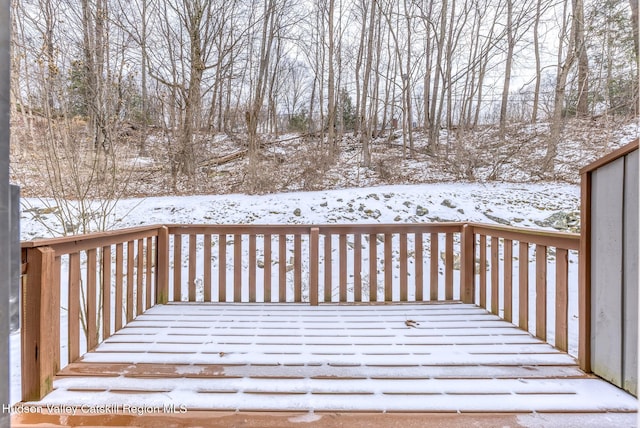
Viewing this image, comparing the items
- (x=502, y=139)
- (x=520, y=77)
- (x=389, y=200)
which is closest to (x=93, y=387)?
(x=389, y=200)

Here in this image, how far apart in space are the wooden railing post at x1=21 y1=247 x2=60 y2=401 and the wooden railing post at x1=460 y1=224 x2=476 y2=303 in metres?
3.25

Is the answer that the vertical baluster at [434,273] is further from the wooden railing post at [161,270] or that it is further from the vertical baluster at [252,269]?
the wooden railing post at [161,270]

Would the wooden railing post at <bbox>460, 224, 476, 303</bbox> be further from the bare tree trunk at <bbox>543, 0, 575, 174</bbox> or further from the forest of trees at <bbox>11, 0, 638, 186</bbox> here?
the bare tree trunk at <bbox>543, 0, 575, 174</bbox>

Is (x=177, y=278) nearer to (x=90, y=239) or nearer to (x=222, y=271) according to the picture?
(x=222, y=271)

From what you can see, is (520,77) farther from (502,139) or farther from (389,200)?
(389,200)

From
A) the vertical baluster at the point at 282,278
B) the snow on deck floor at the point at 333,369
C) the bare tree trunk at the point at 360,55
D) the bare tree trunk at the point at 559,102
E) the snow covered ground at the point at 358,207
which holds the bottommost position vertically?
the snow on deck floor at the point at 333,369

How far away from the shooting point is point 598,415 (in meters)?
1.44

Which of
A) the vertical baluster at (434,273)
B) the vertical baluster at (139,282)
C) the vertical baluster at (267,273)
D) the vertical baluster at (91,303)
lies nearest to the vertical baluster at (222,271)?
the vertical baluster at (267,273)

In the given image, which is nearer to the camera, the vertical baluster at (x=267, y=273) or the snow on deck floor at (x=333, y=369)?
the snow on deck floor at (x=333, y=369)

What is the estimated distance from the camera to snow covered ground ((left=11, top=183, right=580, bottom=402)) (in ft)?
19.2

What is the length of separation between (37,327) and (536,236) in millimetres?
3165

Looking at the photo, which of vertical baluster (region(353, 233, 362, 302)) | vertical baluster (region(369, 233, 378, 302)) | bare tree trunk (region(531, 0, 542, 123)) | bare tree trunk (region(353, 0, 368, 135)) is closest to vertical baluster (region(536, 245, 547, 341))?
vertical baluster (region(369, 233, 378, 302))

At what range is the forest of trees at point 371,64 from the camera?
7336 millimetres

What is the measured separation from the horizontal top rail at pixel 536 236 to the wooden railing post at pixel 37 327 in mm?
3033
